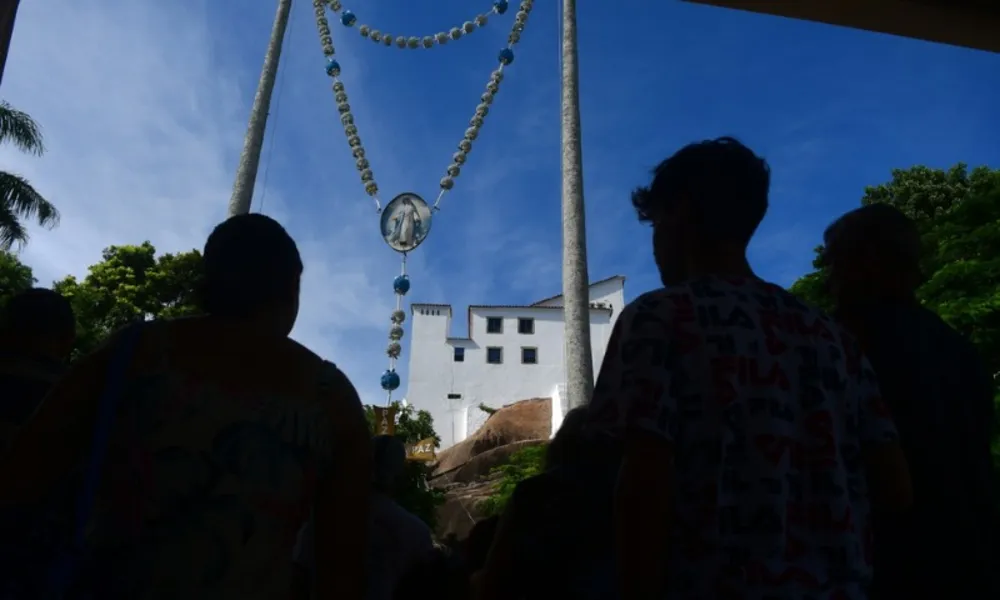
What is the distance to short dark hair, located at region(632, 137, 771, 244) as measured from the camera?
1.55 metres

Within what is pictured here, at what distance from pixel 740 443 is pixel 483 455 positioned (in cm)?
2335

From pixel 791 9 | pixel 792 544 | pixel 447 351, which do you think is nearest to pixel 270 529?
pixel 792 544

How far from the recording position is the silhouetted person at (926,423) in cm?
162

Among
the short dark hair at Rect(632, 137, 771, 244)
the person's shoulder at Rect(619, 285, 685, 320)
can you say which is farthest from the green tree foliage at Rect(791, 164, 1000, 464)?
the person's shoulder at Rect(619, 285, 685, 320)

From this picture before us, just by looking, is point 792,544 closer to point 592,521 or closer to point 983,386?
point 592,521

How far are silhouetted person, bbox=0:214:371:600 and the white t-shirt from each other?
1003mm

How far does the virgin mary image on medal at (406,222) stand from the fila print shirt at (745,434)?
386 inches

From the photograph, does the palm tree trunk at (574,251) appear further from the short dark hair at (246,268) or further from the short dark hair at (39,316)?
the short dark hair at (246,268)

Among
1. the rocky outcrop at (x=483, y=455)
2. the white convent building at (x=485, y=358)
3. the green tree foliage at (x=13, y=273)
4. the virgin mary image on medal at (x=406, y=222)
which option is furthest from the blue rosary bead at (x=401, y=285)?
the white convent building at (x=485, y=358)

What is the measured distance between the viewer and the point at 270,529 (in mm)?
1438

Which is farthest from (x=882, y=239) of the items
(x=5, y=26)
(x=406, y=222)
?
(x=406, y=222)

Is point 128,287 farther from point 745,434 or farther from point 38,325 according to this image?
point 745,434

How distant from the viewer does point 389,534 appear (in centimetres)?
260

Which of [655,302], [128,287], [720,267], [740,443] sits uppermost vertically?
[128,287]
